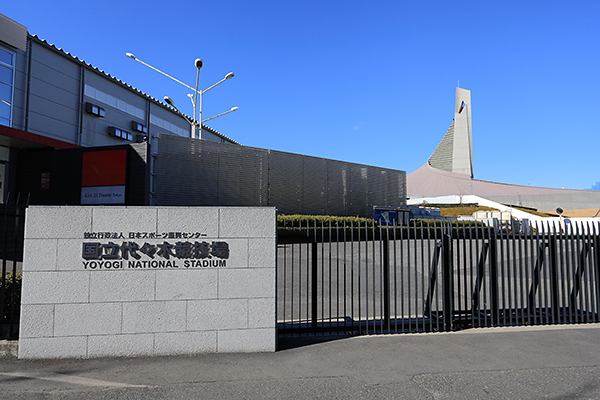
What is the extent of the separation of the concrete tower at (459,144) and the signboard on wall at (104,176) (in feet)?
275

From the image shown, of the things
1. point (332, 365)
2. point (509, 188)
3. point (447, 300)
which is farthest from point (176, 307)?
point (509, 188)

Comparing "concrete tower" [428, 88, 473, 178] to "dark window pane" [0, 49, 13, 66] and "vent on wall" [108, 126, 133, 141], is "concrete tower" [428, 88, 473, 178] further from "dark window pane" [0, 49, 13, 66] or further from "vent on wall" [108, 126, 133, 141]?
"dark window pane" [0, 49, 13, 66]

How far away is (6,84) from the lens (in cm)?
2141

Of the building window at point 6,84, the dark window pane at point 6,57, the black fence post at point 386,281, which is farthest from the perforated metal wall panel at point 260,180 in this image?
the black fence post at point 386,281

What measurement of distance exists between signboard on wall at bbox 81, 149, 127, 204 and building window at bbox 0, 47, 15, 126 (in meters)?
7.90

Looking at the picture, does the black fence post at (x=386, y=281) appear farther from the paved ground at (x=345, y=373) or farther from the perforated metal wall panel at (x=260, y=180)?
the perforated metal wall panel at (x=260, y=180)

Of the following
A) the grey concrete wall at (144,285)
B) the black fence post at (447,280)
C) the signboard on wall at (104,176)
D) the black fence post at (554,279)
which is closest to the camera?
the grey concrete wall at (144,285)

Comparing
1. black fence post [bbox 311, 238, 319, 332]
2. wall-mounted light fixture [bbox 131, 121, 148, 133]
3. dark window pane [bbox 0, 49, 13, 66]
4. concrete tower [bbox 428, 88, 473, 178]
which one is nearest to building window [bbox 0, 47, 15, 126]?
dark window pane [bbox 0, 49, 13, 66]

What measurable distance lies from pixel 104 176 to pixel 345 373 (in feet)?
52.9

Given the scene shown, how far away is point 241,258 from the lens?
5.94m

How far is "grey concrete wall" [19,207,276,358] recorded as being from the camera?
5480mm

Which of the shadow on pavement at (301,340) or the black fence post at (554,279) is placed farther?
the black fence post at (554,279)

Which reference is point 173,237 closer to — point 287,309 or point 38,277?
point 38,277

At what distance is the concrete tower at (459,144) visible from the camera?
291ft
